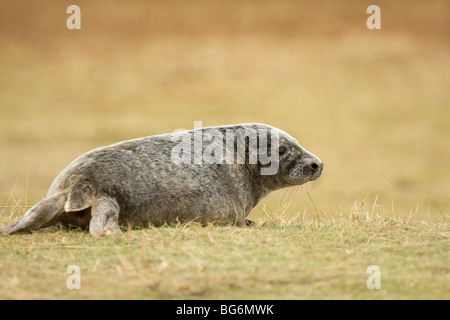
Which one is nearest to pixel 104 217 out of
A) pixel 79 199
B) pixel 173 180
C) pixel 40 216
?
pixel 79 199

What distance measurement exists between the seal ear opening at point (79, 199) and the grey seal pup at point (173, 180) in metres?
0.01

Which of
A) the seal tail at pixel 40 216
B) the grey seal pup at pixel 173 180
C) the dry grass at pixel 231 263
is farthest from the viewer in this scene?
the grey seal pup at pixel 173 180

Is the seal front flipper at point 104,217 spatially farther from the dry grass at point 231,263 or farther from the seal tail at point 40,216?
the seal tail at point 40,216

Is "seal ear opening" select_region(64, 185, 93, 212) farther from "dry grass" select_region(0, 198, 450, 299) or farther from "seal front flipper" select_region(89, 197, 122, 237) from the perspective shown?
"dry grass" select_region(0, 198, 450, 299)

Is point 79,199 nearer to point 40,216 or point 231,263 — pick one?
point 40,216

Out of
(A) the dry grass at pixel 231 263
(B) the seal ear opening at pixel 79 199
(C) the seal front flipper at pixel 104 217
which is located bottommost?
(A) the dry grass at pixel 231 263

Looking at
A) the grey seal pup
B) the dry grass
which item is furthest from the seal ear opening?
the dry grass

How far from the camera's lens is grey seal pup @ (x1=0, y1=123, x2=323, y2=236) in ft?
23.6

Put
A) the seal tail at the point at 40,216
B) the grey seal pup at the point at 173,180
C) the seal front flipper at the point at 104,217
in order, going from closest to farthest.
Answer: the seal front flipper at the point at 104,217 < the seal tail at the point at 40,216 < the grey seal pup at the point at 173,180

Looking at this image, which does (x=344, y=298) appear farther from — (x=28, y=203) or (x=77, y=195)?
(x=28, y=203)

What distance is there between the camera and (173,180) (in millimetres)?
7746

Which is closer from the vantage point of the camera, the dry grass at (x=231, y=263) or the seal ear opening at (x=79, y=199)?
the dry grass at (x=231, y=263)

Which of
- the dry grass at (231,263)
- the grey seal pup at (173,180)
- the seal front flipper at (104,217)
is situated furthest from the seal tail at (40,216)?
the seal front flipper at (104,217)

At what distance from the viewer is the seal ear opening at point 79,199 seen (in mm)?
7086
